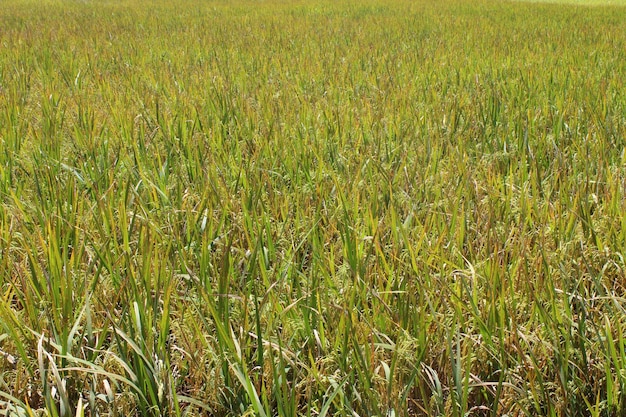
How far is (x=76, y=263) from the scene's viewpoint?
4.44ft

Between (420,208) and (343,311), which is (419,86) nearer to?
(420,208)

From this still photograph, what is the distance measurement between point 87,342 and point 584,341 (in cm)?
92

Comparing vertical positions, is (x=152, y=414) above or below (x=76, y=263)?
below

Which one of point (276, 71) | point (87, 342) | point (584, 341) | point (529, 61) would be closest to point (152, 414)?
point (87, 342)

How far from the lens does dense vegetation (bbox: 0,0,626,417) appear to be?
1063 millimetres

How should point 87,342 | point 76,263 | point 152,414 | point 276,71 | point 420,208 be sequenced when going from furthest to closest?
point 276,71 < point 420,208 < point 76,263 < point 87,342 < point 152,414

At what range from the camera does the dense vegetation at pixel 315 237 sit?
3.49ft

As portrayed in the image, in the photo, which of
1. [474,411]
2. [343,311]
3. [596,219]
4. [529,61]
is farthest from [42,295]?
[529,61]

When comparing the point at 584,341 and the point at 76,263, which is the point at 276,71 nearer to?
the point at 76,263

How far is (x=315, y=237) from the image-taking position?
149 cm

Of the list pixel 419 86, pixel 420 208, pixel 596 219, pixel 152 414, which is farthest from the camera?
pixel 419 86

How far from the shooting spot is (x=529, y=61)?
14.5ft

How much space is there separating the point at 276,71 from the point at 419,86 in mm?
1063

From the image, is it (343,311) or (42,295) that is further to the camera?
(42,295)
